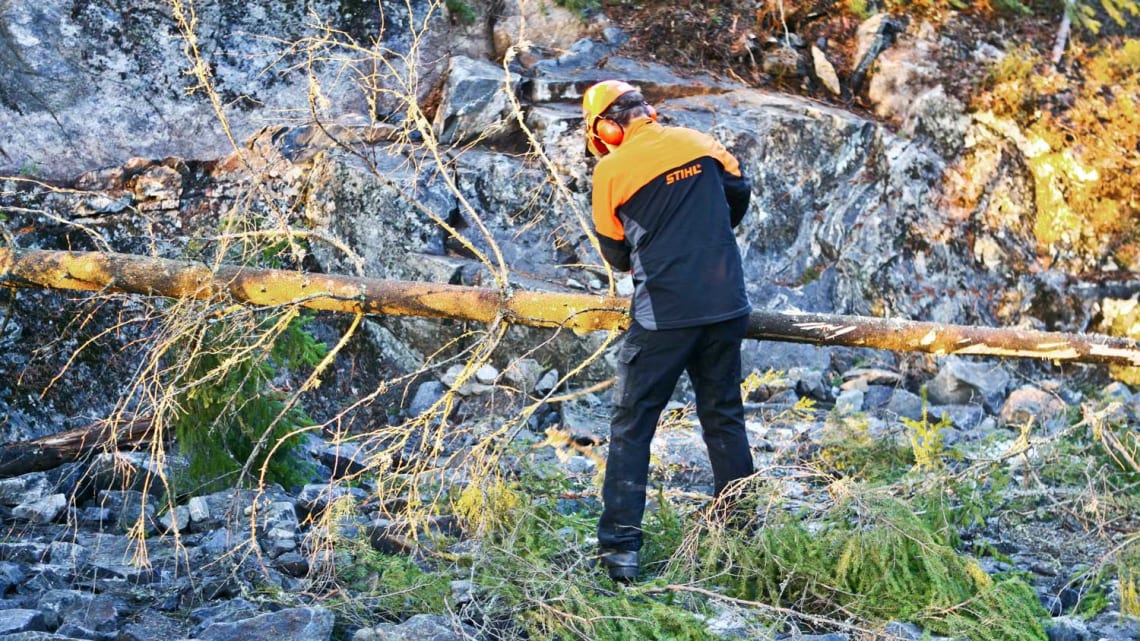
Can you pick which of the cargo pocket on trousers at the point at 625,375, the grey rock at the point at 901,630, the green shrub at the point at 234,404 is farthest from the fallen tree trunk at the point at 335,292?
the grey rock at the point at 901,630

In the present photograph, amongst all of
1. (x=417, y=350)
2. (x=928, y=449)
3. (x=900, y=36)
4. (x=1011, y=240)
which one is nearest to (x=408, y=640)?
(x=928, y=449)

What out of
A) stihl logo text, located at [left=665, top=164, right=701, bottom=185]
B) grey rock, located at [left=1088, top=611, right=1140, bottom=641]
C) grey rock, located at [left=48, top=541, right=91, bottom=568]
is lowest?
grey rock, located at [left=1088, top=611, right=1140, bottom=641]

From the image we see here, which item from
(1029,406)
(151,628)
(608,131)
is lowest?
(1029,406)

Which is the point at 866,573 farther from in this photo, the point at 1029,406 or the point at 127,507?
the point at 1029,406

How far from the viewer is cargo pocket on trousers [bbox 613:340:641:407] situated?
4.51 m

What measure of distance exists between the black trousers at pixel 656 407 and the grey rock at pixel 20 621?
7.12 feet

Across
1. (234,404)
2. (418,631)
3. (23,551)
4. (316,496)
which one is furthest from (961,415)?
(23,551)

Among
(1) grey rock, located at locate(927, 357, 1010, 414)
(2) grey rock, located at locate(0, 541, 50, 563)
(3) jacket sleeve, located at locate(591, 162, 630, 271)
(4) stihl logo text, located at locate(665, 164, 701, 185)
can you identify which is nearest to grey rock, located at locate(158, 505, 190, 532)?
(2) grey rock, located at locate(0, 541, 50, 563)

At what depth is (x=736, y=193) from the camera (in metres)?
4.71

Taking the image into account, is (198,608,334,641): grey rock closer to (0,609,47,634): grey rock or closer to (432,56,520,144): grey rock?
(0,609,47,634): grey rock

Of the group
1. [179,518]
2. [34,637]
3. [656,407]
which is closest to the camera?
[34,637]

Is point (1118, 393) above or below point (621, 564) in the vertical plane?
below

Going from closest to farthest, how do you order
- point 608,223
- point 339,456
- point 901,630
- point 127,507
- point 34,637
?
1. point 34,637
2. point 901,630
3. point 608,223
4. point 127,507
5. point 339,456

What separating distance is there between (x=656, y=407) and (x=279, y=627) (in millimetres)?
1757
